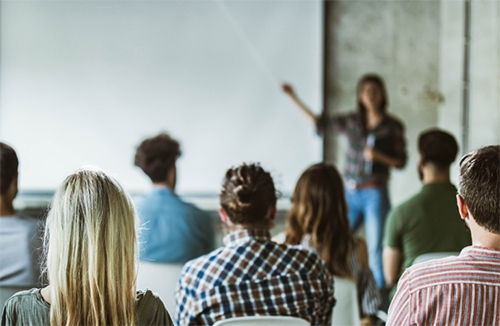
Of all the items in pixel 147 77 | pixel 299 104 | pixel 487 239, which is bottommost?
pixel 487 239

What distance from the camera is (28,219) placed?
2.12 m

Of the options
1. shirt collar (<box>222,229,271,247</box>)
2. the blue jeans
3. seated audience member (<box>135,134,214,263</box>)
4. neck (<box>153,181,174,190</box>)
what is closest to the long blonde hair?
shirt collar (<box>222,229,271,247</box>)

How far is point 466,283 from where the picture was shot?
1.24m

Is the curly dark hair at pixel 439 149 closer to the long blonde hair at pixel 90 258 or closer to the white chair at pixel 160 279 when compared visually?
the white chair at pixel 160 279

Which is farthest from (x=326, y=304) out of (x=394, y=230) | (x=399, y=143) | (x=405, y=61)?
(x=405, y=61)

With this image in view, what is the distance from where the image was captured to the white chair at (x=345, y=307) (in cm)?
204

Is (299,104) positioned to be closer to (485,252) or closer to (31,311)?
(485,252)

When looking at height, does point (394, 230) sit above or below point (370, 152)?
below

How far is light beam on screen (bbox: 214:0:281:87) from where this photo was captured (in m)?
4.29

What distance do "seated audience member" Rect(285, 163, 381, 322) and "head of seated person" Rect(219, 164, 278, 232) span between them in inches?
18.9

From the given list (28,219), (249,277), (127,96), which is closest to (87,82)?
(127,96)

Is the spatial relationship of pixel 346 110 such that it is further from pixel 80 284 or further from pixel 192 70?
pixel 80 284

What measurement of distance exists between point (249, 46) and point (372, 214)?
158 cm

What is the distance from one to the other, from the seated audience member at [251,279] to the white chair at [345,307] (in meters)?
0.23
